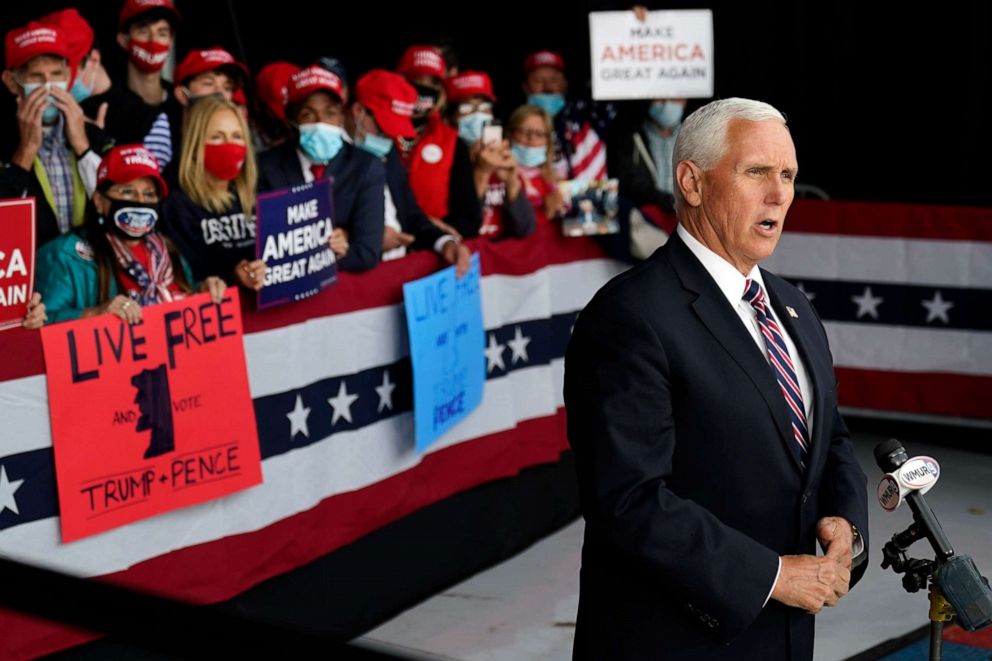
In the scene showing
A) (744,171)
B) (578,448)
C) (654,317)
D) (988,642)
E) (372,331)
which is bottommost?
(988,642)

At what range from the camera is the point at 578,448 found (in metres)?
2.96

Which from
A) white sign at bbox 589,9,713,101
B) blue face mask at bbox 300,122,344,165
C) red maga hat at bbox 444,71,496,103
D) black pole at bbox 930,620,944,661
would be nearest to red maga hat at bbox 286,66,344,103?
blue face mask at bbox 300,122,344,165

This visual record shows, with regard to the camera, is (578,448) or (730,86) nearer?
(578,448)

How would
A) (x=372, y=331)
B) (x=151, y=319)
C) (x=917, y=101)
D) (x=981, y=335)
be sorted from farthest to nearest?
1. (x=917, y=101)
2. (x=981, y=335)
3. (x=372, y=331)
4. (x=151, y=319)

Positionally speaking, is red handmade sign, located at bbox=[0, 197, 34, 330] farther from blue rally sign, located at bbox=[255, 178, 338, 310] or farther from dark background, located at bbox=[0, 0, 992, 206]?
dark background, located at bbox=[0, 0, 992, 206]

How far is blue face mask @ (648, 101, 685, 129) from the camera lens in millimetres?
9227

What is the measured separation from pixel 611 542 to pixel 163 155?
446 cm

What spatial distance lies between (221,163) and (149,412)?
47.1 inches

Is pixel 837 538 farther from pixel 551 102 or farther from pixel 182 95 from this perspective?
pixel 551 102

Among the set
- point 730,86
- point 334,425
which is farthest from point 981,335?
point 334,425

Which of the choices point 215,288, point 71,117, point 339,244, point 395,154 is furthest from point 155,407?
point 395,154

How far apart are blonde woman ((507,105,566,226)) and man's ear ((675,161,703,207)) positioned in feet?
16.8

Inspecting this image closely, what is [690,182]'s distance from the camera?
119 inches

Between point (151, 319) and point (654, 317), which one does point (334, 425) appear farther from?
point (654, 317)
